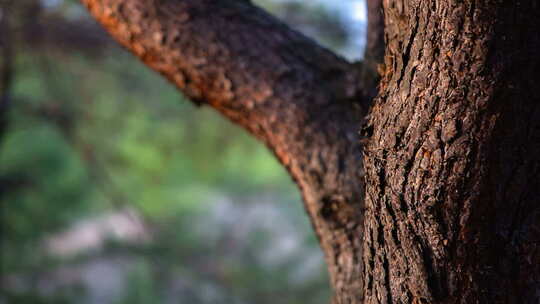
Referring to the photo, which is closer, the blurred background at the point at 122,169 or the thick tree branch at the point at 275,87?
the thick tree branch at the point at 275,87

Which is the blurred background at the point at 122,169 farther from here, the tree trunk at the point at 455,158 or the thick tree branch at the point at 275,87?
the tree trunk at the point at 455,158

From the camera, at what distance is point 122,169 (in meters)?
6.28

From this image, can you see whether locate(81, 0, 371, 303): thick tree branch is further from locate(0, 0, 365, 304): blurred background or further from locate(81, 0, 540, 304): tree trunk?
locate(0, 0, 365, 304): blurred background

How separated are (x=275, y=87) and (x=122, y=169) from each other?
4.84 m

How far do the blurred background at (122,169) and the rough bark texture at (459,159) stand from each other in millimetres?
3872

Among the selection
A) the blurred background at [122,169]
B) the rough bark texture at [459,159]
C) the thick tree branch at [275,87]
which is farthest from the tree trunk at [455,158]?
the blurred background at [122,169]

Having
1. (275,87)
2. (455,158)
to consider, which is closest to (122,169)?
(275,87)

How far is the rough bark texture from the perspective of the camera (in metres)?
0.99

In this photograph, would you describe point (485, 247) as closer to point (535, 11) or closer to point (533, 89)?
point (533, 89)

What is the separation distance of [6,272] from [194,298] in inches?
62.4

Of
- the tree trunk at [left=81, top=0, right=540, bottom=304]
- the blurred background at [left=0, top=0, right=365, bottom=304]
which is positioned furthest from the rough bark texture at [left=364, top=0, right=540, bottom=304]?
the blurred background at [left=0, top=0, right=365, bottom=304]

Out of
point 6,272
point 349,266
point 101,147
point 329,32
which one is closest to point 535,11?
point 349,266

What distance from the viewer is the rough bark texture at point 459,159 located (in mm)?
995

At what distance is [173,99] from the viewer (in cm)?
612
